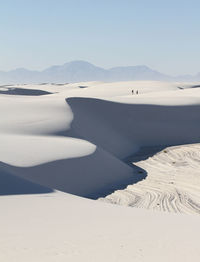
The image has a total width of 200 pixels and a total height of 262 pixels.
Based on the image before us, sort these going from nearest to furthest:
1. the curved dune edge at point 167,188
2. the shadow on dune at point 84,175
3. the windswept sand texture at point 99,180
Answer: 1. the windswept sand texture at point 99,180
2. the curved dune edge at point 167,188
3. the shadow on dune at point 84,175

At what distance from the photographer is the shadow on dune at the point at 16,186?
33.6 ft

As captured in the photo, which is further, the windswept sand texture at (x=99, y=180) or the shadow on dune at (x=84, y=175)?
the shadow on dune at (x=84, y=175)

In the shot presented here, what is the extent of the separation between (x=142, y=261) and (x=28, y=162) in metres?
9.81

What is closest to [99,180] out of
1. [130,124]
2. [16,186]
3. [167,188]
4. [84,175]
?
[84,175]

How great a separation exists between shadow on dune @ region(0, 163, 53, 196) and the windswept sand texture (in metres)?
0.03

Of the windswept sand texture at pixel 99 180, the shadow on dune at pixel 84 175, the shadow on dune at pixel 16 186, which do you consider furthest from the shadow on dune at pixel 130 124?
the shadow on dune at pixel 16 186

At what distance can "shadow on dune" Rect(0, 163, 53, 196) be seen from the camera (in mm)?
10234

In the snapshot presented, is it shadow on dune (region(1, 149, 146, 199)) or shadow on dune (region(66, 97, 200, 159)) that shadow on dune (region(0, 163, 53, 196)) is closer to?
shadow on dune (region(1, 149, 146, 199))

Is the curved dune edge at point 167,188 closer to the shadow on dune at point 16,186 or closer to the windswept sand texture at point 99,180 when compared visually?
the windswept sand texture at point 99,180

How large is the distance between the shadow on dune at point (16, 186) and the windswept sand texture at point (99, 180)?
1.0 inches

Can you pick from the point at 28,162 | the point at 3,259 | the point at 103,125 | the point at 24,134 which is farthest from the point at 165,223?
the point at 103,125

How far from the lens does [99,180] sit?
1581 centimetres

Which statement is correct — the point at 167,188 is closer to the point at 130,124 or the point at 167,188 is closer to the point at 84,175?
the point at 84,175

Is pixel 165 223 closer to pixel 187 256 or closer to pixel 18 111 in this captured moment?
pixel 187 256
